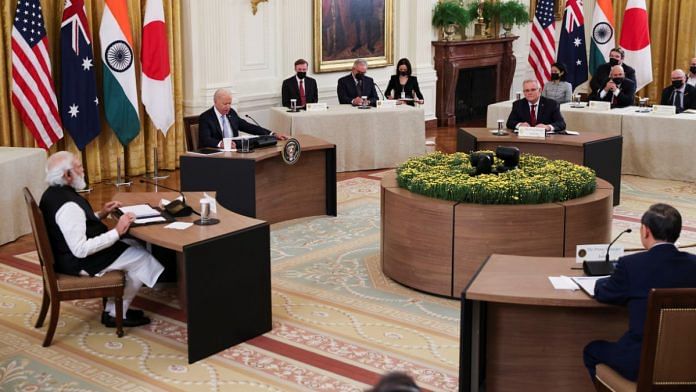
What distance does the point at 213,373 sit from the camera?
5277mm

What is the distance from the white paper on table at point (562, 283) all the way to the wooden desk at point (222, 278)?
1.96 meters

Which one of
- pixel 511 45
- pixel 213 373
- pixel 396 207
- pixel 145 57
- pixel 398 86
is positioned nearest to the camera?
pixel 213 373

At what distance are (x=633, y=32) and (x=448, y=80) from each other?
3.01 metres

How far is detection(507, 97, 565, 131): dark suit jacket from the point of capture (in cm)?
955

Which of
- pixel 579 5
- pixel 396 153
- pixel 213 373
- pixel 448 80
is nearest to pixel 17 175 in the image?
pixel 213 373

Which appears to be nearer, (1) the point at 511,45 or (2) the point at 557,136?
(2) the point at 557,136

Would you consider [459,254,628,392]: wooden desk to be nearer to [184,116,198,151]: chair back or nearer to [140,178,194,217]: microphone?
[140,178,194,217]: microphone

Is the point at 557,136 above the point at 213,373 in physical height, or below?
above

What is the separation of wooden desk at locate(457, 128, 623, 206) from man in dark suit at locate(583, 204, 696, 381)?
514cm

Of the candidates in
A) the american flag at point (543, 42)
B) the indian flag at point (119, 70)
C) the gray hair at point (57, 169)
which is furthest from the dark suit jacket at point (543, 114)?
the gray hair at point (57, 169)

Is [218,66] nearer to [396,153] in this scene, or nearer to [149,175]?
[149,175]

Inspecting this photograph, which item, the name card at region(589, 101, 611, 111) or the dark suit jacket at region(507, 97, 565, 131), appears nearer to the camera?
the dark suit jacket at region(507, 97, 565, 131)

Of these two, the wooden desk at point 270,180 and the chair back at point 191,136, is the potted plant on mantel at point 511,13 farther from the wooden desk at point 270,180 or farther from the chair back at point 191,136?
the chair back at point 191,136

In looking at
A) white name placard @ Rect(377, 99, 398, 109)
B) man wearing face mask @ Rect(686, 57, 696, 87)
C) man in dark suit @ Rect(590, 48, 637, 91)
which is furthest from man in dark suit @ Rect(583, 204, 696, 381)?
man in dark suit @ Rect(590, 48, 637, 91)
